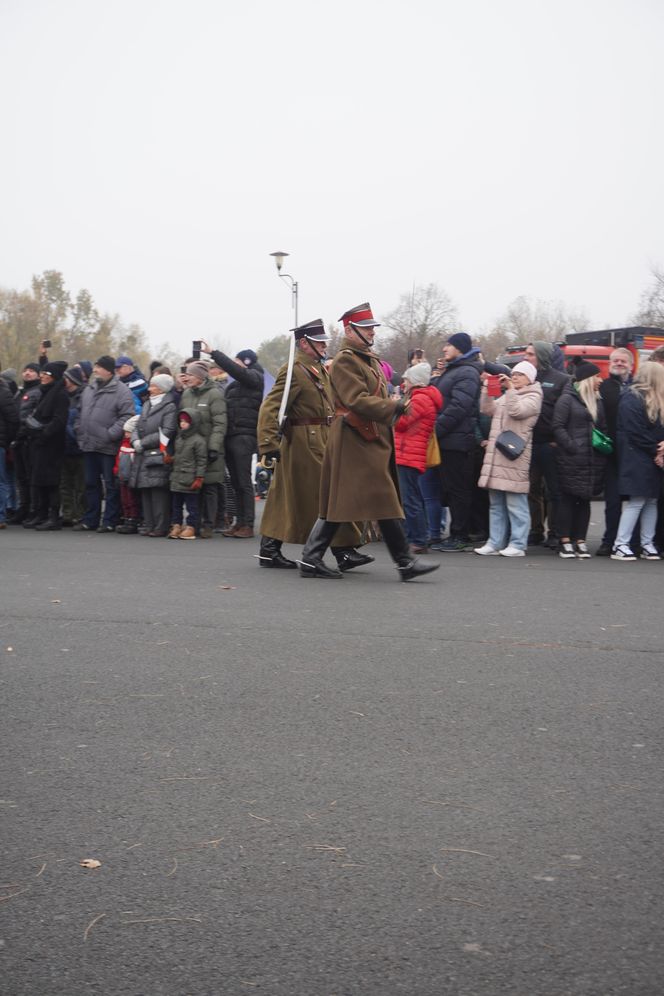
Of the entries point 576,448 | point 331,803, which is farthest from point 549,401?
point 331,803

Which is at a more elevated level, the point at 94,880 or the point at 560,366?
the point at 560,366

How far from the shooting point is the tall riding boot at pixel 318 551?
34.9 ft

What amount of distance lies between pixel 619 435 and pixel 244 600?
5.30 metres

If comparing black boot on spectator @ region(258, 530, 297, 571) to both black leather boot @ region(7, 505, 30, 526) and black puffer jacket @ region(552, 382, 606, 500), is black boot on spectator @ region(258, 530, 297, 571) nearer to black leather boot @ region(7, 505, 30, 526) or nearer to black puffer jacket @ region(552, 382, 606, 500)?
black puffer jacket @ region(552, 382, 606, 500)

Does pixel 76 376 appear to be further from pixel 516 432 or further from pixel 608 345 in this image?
pixel 608 345

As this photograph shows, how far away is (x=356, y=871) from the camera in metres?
3.85

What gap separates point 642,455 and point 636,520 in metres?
0.69

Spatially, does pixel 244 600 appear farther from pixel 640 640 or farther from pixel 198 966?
pixel 198 966

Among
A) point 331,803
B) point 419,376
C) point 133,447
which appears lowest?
point 331,803

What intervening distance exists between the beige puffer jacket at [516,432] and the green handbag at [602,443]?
0.63 meters

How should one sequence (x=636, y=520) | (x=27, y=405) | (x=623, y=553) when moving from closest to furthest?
(x=623, y=553) < (x=636, y=520) < (x=27, y=405)

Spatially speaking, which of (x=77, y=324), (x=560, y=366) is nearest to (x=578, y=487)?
(x=560, y=366)

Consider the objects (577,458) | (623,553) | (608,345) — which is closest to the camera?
(577,458)

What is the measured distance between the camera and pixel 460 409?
1331cm
